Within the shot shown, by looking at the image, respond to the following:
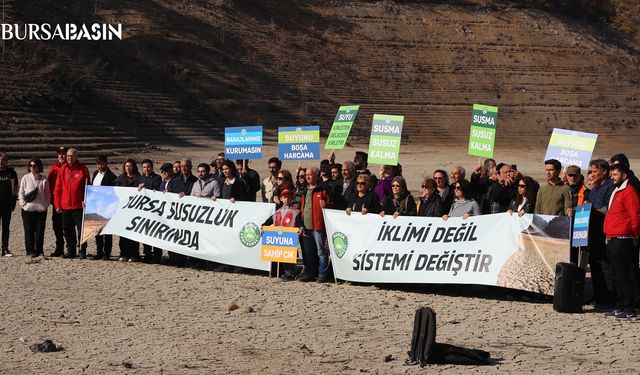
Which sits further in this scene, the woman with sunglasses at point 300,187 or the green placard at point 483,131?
the green placard at point 483,131

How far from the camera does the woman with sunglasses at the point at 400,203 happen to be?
→ 13.6 m

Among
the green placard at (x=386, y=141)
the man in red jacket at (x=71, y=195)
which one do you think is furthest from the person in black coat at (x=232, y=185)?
the green placard at (x=386, y=141)

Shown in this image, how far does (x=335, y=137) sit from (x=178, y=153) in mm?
22141

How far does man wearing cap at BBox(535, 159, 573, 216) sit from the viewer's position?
12.6m

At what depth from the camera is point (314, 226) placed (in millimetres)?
14008

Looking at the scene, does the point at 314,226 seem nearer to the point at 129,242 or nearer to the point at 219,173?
the point at 219,173

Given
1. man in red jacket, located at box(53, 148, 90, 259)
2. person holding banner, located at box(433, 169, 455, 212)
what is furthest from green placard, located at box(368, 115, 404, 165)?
man in red jacket, located at box(53, 148, 90, 259)

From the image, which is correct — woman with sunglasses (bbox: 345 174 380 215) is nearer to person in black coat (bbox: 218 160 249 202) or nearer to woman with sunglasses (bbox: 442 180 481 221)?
woman with sunglasses (bbox: 442 180 481 221)

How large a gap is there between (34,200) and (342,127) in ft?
20.5

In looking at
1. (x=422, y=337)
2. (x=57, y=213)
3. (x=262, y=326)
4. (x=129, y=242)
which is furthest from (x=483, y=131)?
(x=422, y=337)

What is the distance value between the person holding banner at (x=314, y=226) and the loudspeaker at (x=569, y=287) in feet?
11.5

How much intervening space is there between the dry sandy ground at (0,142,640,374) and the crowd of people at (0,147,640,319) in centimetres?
69

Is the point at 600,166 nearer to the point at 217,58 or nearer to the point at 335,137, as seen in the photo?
the point at 335,137

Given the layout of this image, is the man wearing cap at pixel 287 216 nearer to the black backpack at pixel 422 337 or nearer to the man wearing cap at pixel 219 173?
the man wearing cap at pixel 219 173
